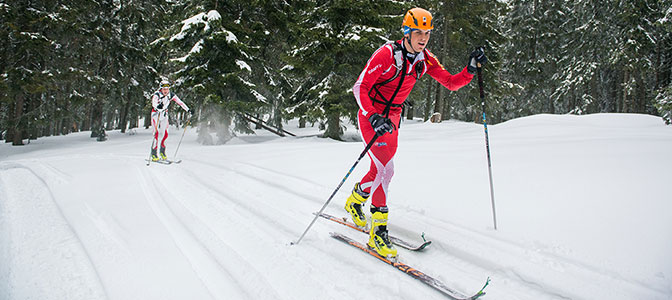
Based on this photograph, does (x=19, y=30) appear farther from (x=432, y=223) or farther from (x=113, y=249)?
(x=432, y=223)

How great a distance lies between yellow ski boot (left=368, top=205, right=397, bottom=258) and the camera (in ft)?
10.3

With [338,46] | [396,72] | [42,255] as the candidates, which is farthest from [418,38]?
[338,46]

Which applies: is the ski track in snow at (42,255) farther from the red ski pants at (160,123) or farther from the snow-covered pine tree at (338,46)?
the snow-covered pine tree at (338,46)

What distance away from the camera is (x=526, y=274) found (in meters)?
2.70

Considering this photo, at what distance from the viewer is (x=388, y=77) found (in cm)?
336

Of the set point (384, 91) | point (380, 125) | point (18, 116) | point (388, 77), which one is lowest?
point (380, 125)

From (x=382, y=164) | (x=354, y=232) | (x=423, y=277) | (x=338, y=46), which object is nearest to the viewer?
(x=423, y=277)

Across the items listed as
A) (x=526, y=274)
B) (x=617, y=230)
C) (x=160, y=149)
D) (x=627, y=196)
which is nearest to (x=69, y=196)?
(x=160, y=149)

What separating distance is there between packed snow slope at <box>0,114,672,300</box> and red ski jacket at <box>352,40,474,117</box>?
62.4 inches

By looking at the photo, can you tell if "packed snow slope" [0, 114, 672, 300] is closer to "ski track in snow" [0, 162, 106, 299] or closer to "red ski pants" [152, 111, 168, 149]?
"ski track in snow" [0, 162, 106, 299]

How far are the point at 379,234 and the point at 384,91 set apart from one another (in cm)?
158

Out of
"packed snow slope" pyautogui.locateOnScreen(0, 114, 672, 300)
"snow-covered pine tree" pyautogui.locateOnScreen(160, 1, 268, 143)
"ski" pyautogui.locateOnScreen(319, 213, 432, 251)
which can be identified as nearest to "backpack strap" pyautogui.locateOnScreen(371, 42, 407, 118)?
"ski" pyautogui.locateOnScreen(319, 213, 432, 251)

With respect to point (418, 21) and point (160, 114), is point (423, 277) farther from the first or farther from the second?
point (160, 114)

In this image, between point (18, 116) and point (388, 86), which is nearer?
point (388, 86)
